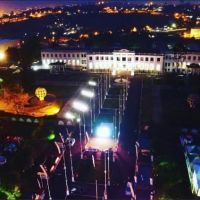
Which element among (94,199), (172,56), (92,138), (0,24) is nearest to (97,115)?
(92,138)

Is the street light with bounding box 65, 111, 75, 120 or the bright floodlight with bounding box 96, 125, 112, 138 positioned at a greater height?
the street light with bounding box 65, 111, 75, 120

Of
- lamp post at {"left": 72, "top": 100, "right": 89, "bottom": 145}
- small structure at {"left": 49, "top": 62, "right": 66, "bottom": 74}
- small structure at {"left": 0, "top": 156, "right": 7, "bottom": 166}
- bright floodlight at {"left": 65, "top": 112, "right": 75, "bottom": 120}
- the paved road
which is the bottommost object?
the paved road

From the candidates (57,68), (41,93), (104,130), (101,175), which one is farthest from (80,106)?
(57,68)

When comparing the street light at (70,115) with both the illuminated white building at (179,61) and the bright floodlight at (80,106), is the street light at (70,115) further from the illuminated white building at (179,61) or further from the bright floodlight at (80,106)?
the illuminated white building at (179,61)

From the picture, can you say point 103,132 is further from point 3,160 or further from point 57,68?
point 57,68

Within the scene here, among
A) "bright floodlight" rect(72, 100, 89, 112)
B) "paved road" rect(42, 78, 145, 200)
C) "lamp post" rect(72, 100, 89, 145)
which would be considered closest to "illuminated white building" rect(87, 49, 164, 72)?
"lamp post" rect(72, 100, 89, 145)

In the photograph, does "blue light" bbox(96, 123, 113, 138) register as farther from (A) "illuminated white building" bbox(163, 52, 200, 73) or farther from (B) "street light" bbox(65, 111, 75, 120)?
(A) "illuminated white building" bbox(163, 52, 200, 73)

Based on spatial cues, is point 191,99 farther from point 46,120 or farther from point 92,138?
point 46,120
